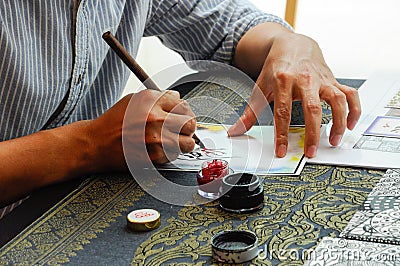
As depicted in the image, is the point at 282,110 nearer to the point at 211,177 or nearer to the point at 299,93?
the point at 299,93

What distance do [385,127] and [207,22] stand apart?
0.60 meters

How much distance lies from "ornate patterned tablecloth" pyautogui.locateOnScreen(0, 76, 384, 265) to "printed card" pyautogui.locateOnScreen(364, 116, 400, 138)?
0.19 metres

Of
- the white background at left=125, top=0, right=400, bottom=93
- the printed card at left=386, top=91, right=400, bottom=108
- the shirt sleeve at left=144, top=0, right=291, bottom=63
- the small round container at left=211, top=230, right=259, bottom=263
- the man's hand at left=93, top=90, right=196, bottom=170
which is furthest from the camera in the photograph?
the white background at left=125, top=0, right=400, bottom=93

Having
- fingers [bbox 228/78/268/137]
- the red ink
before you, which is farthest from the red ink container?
fingers [bbox 228/78/268/137]

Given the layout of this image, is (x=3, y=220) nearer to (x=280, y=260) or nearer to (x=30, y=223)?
(x=30, y=223)

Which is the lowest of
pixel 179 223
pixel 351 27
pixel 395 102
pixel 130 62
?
pixel 351 27

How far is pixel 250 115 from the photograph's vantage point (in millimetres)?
1383

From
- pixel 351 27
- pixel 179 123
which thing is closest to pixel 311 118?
pixel 179 123

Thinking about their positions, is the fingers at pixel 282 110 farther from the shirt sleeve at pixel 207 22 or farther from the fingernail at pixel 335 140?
the shirt sleeve at pixel 207 22

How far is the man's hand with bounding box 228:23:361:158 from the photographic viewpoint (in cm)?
133

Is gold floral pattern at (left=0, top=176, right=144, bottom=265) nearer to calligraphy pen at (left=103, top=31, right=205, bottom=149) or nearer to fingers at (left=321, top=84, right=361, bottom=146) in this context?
calligraphy pen at (left=103, top=31, right=205, bottom=149)

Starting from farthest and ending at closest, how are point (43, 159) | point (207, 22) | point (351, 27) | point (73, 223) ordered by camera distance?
1. point (351, 27)
2. point (207, 22)
3. point (43, 159)
4. point (73, 223)

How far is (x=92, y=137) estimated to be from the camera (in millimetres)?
1233

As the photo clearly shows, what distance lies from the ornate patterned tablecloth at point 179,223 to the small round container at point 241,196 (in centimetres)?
1
